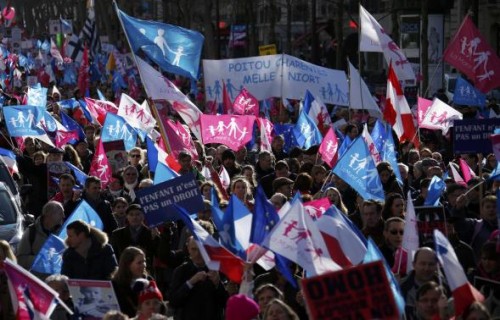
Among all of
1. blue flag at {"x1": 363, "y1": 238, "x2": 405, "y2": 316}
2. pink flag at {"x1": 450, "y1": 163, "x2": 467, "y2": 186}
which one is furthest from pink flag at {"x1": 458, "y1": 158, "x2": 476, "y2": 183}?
blue flag at {"x1": 363, "y1": 238, "x2": 405, "y2": 316}

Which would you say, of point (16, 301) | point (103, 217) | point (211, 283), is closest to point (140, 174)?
point (103, 217)

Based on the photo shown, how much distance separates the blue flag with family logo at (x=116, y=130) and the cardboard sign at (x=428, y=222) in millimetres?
8828

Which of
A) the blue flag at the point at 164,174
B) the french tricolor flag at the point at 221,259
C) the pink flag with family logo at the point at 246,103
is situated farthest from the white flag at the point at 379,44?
the french tricolor flag at the point at 221,259

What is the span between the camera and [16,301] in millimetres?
8750

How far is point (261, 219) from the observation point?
9.95 metres

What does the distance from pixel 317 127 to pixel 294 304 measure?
11148 mm

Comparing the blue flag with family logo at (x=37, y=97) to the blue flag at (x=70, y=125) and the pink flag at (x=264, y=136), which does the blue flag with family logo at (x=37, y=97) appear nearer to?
the blue flag at (x=70, y=125)

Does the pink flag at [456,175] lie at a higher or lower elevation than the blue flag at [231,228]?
lower

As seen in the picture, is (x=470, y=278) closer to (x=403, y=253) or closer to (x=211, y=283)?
(x=403, y=253)

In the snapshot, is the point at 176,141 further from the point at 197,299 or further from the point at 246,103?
the point at 197,299

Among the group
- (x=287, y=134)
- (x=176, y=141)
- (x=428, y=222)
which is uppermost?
(x=428, y=222)

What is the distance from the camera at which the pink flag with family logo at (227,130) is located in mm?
19047

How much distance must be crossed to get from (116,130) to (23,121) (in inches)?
50.2

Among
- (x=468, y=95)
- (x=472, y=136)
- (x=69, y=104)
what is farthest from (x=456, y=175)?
(x=69, y=104)
